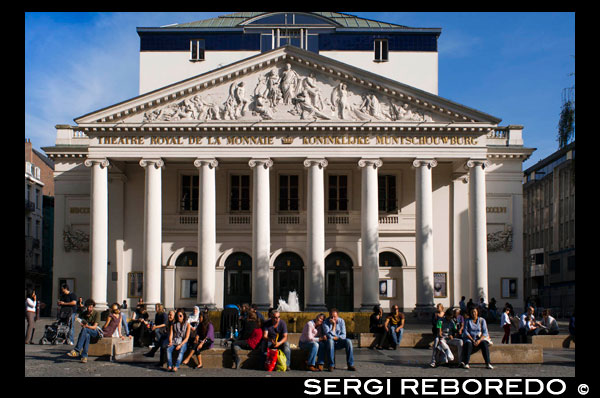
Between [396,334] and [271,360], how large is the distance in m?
7.38

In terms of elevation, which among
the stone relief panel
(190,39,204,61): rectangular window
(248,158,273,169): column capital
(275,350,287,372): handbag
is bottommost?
(275,350,287,372): handbag

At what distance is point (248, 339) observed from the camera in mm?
19719

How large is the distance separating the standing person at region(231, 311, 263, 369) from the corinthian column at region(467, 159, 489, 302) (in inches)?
826

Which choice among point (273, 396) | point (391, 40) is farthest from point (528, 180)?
point (273, 396)

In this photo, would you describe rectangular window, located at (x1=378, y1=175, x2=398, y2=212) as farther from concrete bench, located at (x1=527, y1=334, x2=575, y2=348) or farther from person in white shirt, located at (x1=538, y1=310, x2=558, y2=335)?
concrete bench, located at (x1=527, y1=334, x2=575, y2=348)

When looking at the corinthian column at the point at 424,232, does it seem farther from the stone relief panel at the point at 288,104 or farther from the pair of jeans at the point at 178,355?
the pair of jeans at the point at 178,355

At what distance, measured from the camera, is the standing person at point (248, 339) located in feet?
63.0

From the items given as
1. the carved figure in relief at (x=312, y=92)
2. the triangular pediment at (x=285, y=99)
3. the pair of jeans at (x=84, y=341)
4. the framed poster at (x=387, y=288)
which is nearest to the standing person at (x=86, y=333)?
the pair of jeans at (x=84, y=341)

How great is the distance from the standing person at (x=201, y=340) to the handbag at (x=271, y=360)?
1.63m

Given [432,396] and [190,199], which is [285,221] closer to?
[190,199]

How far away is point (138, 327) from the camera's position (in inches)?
979

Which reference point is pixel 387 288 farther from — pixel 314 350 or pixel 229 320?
pixel 314 350

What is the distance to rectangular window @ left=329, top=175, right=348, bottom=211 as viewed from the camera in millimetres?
44094

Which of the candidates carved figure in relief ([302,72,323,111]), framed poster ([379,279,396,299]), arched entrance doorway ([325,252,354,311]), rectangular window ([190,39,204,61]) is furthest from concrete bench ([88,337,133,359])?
A: rectangular window ([190,39,204,61])
